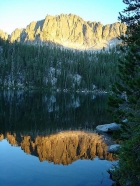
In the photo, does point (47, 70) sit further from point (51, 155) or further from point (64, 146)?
point (51, 155)

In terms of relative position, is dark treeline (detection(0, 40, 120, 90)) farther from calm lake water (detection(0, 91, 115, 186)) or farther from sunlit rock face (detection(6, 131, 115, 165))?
sunlit rock face (detection(6, 131, 115, 165))

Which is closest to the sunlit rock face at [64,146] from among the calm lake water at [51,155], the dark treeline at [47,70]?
the calm lake water at [51,155]

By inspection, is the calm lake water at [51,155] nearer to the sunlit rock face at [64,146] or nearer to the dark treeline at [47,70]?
the sunlit rock face at [64,146]

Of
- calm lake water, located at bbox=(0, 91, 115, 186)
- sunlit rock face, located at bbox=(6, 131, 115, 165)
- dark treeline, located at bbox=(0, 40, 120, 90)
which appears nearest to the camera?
calm lake water, located at bbox=(0, 91, 115, 186)

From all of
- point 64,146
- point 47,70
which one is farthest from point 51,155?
point 47,70

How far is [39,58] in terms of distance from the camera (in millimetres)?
176500

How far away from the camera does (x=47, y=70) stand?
17250cm

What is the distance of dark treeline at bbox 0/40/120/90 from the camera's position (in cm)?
15438

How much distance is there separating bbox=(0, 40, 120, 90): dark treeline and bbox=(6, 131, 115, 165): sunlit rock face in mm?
116366

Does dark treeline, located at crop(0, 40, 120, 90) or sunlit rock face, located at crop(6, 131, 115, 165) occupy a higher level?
dark treeline, located at crop(0, 40, 120, 90)

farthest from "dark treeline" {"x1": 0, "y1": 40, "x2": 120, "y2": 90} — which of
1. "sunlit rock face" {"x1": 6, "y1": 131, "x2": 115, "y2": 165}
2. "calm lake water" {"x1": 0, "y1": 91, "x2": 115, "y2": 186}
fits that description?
"sunlit rock face" {"x1": 6, "y1": 131, "x2": 115, "y2": 165}

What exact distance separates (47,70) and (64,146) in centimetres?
14830

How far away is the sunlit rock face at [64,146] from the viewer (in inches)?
920

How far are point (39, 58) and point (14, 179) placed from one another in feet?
536
